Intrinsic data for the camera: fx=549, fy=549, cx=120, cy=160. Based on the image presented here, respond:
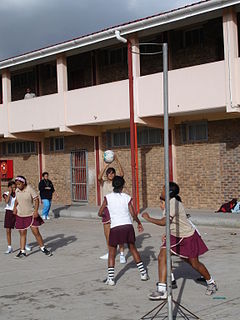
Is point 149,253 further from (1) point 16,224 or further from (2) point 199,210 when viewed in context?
(2) point 199,210

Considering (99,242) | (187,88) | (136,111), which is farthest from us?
(136,111)

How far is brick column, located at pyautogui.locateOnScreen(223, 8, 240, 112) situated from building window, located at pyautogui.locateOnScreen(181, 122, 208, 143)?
283cm

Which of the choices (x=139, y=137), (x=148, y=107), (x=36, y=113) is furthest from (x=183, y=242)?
(x=36, y=113)

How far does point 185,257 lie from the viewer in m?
7.13

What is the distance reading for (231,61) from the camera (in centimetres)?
1471

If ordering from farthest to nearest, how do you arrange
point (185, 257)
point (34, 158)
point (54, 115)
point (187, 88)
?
1. point (34, 158)
2. point (54, 115)
3. point (187, 88)
4. point (185, 257)

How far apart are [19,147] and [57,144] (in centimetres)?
281

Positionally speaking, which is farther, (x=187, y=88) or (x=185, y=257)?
(x=187, y=88)

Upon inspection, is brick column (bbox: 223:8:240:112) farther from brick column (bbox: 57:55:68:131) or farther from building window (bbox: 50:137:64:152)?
building window (bbox: 50:137:64:152)

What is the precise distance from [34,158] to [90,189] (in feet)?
12.9

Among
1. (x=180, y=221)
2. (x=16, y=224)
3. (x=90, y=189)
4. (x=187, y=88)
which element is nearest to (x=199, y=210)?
(x=187, y=88)

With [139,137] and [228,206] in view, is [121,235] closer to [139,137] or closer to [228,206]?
[228,206]

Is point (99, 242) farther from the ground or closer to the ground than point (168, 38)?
closer to the ground

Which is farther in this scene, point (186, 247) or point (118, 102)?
point (118, 102)
